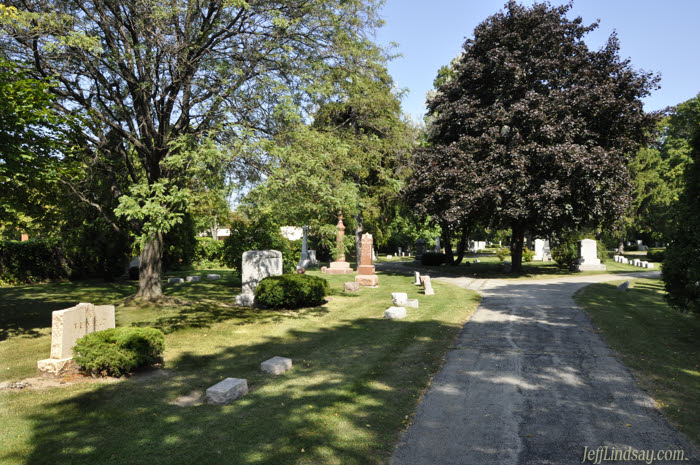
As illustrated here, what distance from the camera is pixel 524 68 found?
20969mm

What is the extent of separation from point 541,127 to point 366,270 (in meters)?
11.5

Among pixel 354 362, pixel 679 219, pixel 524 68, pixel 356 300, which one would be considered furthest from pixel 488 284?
pixel 354 362

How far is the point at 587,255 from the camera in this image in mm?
25594

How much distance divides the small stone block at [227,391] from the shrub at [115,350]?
2157 millimetres

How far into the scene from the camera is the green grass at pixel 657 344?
5.79 metres

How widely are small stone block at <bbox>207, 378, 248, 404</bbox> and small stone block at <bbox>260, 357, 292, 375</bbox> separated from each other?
0.98m

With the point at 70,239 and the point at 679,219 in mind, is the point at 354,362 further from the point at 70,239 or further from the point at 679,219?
the point at 70,239

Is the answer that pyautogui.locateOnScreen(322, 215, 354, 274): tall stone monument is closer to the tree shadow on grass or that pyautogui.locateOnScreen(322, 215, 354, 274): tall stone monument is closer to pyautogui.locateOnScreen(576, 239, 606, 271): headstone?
pyautogui.locateOnScreen(576, 239, 606, 271): headstone

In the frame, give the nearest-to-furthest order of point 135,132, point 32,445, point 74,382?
point 32,445 < point 74,382 < point 135,132

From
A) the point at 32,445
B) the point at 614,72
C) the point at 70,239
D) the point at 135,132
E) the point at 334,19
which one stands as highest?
the point at 614,72

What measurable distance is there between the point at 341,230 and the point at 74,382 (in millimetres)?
19722

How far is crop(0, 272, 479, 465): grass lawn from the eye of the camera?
459cm

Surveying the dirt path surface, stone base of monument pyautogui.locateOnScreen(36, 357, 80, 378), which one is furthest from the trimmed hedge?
the dirt path surface

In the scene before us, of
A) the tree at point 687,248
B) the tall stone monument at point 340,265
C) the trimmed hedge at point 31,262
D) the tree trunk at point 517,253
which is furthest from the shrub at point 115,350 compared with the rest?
the tree trunk at point 517,253
